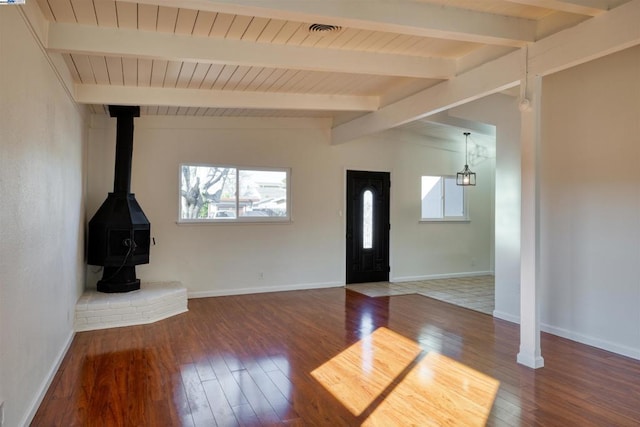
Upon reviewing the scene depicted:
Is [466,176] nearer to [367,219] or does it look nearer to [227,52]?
[367,219]

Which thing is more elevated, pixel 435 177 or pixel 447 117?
pixel 447 117

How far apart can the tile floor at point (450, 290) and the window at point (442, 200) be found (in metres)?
1.25

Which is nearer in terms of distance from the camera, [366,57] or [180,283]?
[366,57]

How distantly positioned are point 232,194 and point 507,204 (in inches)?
153

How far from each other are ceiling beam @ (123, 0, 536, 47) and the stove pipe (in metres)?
3.21

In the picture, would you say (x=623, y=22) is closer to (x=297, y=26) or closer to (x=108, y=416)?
(x=297, y=26)

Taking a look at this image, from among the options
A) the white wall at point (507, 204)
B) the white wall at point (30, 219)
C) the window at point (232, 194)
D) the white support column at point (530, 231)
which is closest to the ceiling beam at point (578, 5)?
the white support column at point (530, 231)

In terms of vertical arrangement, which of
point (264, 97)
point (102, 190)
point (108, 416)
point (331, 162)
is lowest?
point (108, 416)

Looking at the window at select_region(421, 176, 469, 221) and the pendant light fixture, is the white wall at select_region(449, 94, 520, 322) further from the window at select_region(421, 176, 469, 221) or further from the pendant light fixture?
the window at select_region(421, 176, 469, 221)

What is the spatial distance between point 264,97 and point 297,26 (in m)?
1.87

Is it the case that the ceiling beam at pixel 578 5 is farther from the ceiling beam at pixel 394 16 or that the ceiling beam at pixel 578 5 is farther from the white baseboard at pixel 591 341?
the white baseboard at pixel 591 341

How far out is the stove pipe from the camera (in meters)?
4.98

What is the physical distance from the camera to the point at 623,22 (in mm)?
2801

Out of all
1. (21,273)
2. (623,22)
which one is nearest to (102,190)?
(21,273)
